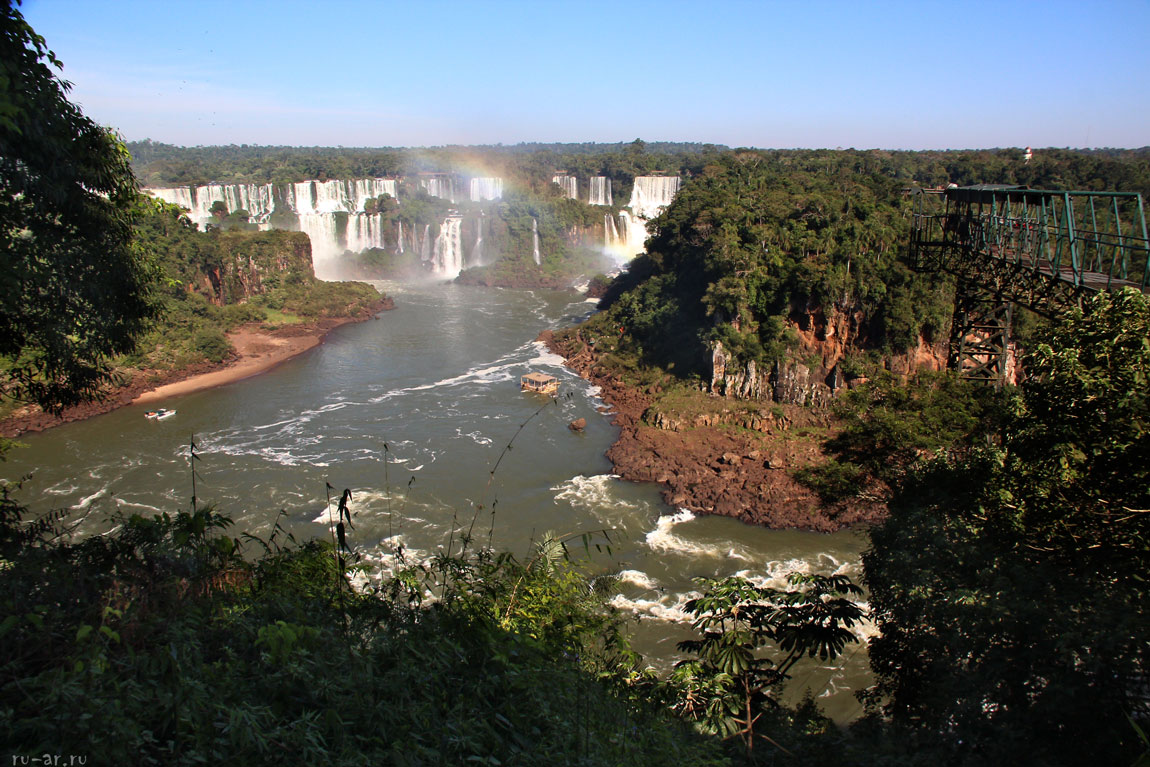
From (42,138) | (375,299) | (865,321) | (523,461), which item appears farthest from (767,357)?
(375,299)

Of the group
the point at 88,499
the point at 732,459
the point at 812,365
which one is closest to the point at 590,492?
the point at 732,459

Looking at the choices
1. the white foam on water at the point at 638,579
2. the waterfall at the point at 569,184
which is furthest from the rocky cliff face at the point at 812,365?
the waterfall at the point at 569,184

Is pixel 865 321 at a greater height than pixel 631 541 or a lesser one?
greater

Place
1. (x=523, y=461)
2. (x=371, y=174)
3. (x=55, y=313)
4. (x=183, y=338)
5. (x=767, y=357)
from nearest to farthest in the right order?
1. (x=55, y=313)
2. (x=523, y=461)
3. (x=767, y=357)
4. (x=183, y=338)
5. (x=371, y=174)

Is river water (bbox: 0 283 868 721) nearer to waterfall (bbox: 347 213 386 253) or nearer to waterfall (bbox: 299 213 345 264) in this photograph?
waterfall (bbox: 347 213 386 253)

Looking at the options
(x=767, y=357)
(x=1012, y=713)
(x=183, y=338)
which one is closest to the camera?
(x=1012, y=713)

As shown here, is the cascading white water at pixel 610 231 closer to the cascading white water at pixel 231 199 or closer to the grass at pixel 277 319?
the cascading white water at pixel 231 199

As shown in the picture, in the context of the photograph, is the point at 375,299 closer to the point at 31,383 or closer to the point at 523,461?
the point at 523,461

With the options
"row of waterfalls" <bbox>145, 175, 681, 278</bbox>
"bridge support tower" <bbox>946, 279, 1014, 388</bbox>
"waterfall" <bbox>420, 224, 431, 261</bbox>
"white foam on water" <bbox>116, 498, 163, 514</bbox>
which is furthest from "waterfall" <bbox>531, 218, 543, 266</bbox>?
"bridge support tower" <bbox>946, 279, 1014, 388</bbox>
